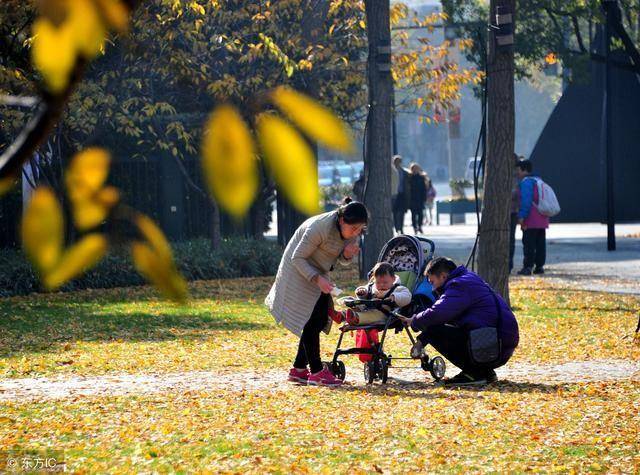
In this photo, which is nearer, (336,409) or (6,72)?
(336,409)

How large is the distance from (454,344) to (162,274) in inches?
313

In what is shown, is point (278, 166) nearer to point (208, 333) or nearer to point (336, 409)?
point (336, 409)

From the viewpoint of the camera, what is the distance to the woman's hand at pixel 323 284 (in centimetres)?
971

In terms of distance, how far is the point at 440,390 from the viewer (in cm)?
962

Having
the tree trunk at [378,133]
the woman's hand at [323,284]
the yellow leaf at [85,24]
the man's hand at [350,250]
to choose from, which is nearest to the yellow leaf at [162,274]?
the yellow leaf at [85,24]

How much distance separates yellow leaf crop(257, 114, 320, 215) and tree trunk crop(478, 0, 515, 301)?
13.2 m

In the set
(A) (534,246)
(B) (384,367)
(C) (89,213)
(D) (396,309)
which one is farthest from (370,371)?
(A) (534,246)

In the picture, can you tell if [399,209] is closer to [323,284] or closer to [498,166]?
[498,166]

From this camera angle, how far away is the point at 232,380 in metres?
10.4

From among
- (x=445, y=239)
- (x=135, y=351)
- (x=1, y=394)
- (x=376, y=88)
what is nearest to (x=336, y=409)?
(x=1, y=394)

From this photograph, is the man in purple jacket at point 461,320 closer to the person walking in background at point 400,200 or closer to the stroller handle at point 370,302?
the stroller handle at point 370,302

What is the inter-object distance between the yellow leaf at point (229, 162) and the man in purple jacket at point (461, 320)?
787cm

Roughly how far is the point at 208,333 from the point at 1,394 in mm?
4880

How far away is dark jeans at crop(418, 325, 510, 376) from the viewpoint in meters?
9.88
